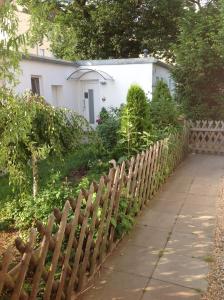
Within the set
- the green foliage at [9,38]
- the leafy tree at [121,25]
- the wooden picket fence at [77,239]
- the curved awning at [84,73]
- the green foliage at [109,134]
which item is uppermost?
the leafy tree at [121,25]

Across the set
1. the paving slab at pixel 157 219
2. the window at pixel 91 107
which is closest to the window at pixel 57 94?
the window at pixel 91 107

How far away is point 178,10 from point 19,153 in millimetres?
19207

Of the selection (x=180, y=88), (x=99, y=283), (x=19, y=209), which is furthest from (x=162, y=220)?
(x=180, y=88)

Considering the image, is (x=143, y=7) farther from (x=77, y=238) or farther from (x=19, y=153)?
(x=77, y=238)

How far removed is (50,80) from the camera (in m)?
11.9

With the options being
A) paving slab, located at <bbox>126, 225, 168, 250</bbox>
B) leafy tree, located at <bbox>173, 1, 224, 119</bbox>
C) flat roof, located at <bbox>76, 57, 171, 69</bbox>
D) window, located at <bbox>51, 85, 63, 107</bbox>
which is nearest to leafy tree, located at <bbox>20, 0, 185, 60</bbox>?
flat roof, located at <bbox>76, 57, 171, 69</bbox>

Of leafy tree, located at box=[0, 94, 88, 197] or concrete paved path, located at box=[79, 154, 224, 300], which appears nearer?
concrete paved path, located at box=[79, 154, 224, 300]

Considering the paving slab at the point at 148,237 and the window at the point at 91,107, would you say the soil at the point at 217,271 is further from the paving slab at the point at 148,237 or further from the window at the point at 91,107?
the window at the point at 91,107

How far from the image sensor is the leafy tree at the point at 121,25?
65.7ft

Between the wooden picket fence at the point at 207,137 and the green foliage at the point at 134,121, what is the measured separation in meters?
3.24

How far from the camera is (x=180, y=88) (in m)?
11.5

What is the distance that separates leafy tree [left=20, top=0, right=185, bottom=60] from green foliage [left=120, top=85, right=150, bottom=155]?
13.7m

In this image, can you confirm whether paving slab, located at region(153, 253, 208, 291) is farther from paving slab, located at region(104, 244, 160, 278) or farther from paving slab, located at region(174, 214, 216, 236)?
paving slab, located at region(174, 214, 216, 236)

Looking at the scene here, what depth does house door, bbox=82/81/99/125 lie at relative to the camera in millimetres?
13664
